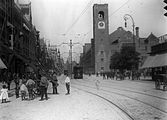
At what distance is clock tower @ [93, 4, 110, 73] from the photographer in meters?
98.0

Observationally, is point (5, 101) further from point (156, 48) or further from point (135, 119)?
point (156, 48)

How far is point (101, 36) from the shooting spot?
10444 centimetres

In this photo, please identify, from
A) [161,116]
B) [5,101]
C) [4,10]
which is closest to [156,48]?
[4,10]

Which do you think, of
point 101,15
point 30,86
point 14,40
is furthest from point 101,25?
point 30,86

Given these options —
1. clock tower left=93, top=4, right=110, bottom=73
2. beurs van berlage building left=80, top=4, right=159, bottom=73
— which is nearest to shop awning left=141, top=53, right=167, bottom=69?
beurs van berlage building left=80, top=4, right=159, bottom=73

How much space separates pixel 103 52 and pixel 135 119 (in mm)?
98760

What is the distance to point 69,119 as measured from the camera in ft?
31.2

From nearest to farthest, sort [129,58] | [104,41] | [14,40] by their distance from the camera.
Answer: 1. [14,40]
2. [129,58]
3. [104,41]

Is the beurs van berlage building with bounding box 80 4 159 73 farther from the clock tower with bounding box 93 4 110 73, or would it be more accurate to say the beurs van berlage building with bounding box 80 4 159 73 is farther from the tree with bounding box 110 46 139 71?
the tree with bounding box 110 46 139 71

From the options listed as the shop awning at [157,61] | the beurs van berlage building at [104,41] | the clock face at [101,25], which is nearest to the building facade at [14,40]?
the shop awning at [157,61]

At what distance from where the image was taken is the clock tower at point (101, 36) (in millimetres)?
98000

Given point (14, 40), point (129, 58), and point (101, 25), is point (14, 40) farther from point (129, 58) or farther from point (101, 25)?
point (101, 25)

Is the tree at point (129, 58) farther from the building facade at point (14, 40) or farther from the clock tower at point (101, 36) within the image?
the clock tower at point (101, 36)

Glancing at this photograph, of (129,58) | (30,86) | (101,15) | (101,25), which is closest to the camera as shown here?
(30,86)
